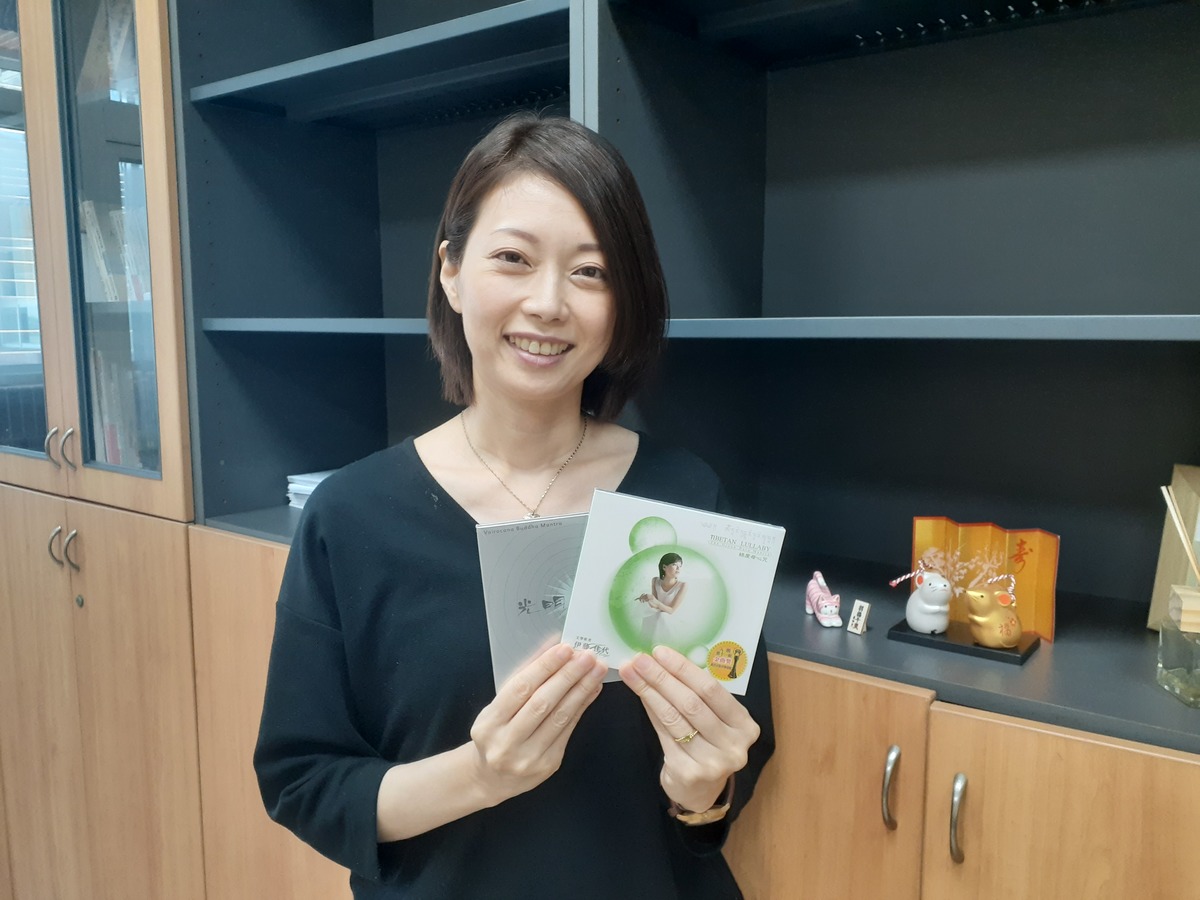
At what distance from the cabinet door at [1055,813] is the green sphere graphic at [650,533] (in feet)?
1.16

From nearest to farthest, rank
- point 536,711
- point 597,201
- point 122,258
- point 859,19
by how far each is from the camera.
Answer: point 536,711
point 597,201
point 859,19
point 122,258

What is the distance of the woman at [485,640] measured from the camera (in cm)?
94

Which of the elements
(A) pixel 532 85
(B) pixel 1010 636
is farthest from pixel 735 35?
(B) pixel 1010 636

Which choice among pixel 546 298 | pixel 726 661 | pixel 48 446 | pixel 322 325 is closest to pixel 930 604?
pixel 726 661

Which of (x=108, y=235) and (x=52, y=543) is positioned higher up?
(x=108, y=235)

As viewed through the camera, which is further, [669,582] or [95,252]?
[95,252]

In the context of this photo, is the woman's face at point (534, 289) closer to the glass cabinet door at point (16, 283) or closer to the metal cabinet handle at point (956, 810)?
the metal cabinet handle at point (956, 810)

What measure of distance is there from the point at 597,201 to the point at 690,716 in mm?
532

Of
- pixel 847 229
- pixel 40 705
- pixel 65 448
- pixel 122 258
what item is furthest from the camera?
pixel 40 705

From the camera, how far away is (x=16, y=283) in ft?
6.31

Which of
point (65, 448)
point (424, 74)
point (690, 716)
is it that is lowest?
point (690, 716)

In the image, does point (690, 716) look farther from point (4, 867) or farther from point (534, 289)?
point (4, 867)

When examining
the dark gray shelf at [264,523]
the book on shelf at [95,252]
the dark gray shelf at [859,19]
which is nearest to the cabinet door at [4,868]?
the dark gray shelf at [264,523]

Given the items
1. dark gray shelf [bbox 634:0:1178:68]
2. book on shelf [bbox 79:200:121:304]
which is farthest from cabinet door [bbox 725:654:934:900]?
book on shelf [bbox 79:200:121:304]
